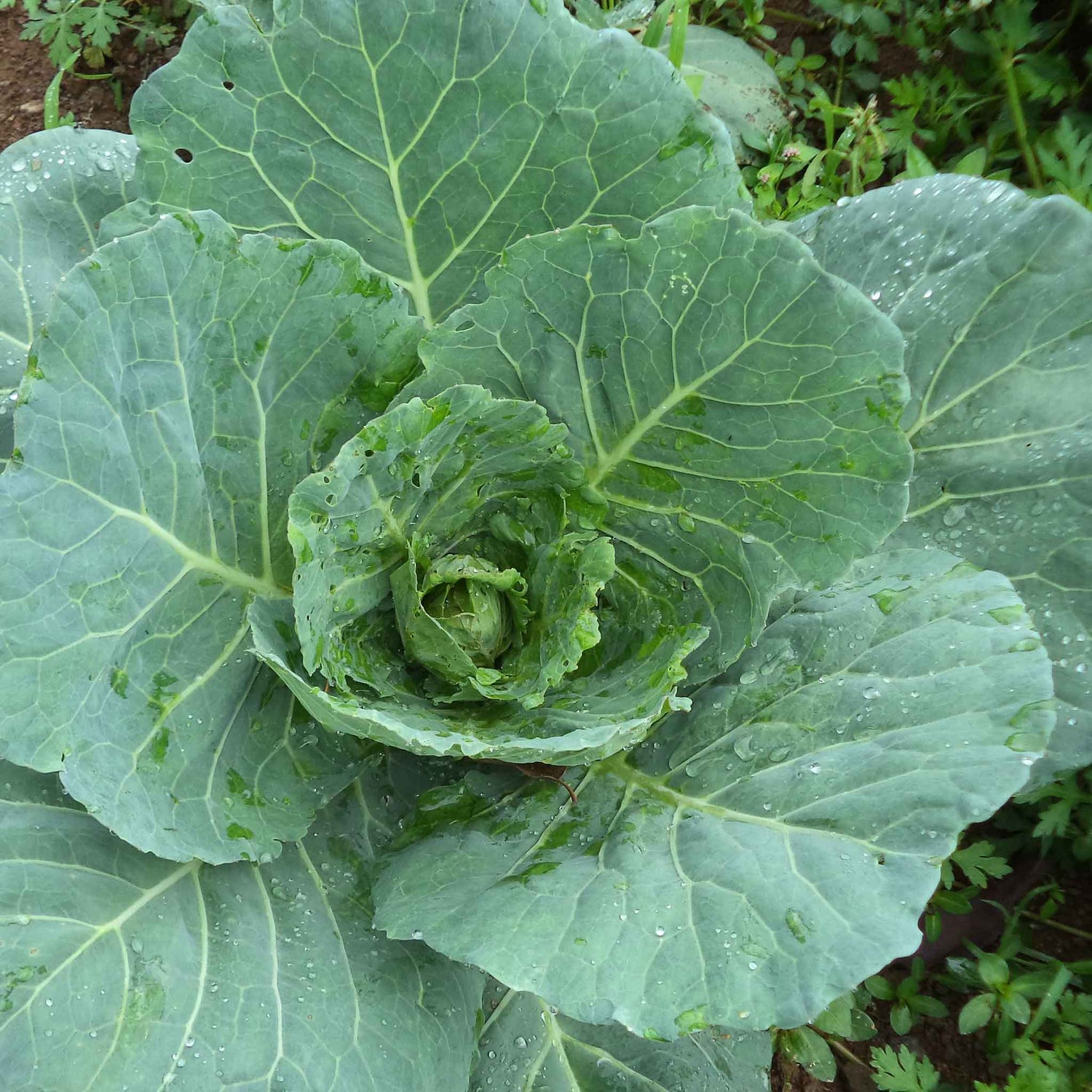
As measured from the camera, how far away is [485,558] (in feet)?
6.77

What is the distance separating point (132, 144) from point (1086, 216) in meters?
1.97

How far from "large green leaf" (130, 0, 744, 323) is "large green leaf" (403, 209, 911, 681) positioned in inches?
9.4

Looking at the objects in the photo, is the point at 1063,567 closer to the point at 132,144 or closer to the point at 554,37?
the point at 554,37

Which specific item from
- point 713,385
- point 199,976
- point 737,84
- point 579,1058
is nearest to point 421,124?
point 713,385

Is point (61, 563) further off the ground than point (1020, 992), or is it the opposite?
point (61, 563)

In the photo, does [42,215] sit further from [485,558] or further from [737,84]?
[737,84]

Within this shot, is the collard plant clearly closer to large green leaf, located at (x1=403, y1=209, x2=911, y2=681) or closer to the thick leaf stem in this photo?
large green leaf, located at (x1=403, y1=209, x2=911, y2=681)

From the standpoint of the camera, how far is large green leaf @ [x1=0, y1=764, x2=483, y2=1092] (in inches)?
58.1

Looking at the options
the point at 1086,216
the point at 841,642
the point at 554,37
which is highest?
the point at 554,37

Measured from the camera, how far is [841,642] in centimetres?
184

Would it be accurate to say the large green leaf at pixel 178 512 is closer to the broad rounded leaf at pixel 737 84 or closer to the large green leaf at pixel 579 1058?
the large green leaf at pixel 579 1058

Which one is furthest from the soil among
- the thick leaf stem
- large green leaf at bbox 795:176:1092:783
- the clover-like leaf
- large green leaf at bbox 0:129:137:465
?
the thick leaf stem

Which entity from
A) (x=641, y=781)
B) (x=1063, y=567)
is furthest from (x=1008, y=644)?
(x=641, y=781)

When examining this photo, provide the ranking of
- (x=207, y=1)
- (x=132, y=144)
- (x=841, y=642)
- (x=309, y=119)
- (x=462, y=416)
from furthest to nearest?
1. (x=207, y=1)
2. (x=132, y=144)
3. (x=841, y=642)
4. (x=309, y=119)
5. (x=462, y=416)
